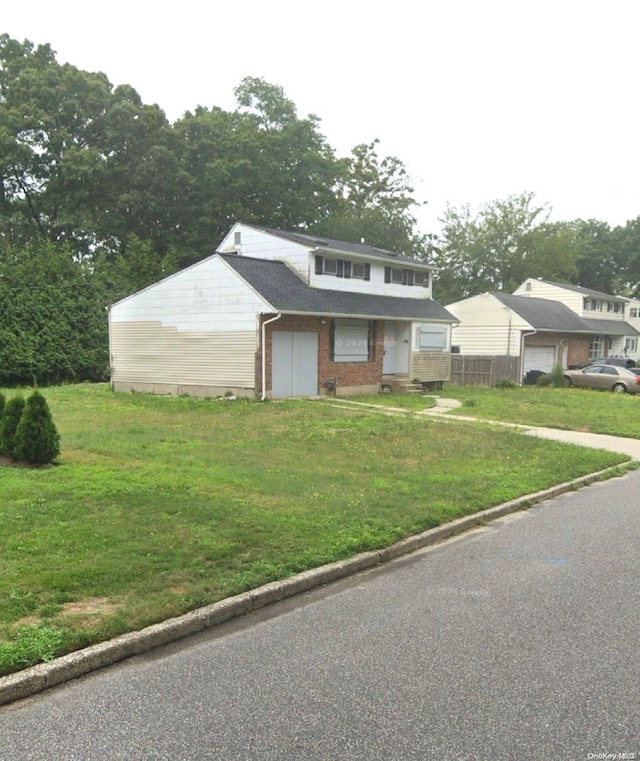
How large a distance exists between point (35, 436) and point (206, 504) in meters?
3.22

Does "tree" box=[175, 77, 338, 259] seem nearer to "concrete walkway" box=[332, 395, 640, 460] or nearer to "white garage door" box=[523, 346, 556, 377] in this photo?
"white garage door" box=[523, 346, 556, 377]

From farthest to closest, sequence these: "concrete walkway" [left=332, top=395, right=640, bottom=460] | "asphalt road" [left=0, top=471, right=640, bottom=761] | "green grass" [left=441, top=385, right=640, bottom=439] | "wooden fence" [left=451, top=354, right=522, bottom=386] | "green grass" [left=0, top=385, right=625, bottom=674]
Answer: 1. "wooden fence" [left=451, top=354, right=522, bottom=386]
2. "green grass" [left=441, top=385, right=640, bottom=439]
3. "concrete walkway" [left=332, top=395, right=640, bottom=460]
4. "green grass" [left=0, top=385, right=625, bottom=674]
5. "asphalt road" [left=0, top=471, right=640, bottom=761]

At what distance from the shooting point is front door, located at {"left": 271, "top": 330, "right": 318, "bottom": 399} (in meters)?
19.3

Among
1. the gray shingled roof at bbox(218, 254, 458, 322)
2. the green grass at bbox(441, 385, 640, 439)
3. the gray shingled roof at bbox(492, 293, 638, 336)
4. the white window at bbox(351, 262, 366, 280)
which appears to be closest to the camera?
the green grass at bbox(441, 385, 640, 439)

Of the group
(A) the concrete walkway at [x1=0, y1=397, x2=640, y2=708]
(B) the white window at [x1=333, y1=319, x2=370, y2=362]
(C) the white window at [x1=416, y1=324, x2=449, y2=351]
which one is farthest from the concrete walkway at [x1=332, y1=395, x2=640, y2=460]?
(C) the white window at [x1=416, y1=324, x2=449, y2=351]

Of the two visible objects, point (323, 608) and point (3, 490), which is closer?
point (323, 608)

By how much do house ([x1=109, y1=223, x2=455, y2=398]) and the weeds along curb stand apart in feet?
43.0

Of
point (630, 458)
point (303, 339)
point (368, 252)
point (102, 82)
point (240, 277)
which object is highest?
point (102, 82)

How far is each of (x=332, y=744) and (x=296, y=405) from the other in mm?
14677

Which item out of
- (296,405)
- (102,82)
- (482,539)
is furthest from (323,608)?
(102,82)

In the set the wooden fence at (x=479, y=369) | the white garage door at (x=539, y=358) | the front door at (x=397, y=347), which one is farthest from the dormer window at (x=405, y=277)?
the white garage door at (x=539, y=358)

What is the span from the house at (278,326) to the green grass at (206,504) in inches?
229

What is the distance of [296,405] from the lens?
1759 centimetres

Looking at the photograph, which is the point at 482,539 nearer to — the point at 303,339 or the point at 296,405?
the point at 296,405
